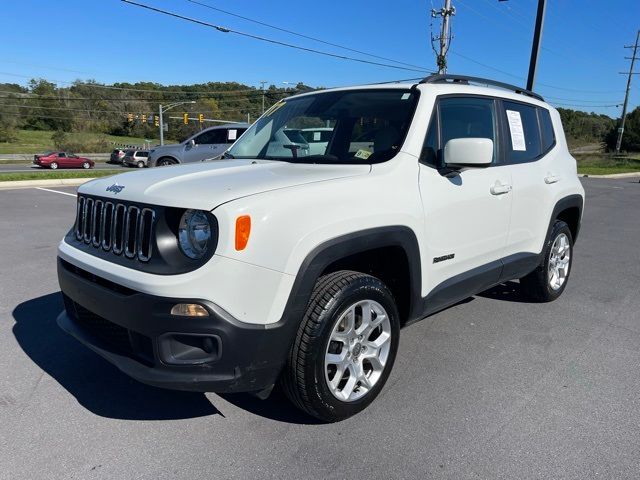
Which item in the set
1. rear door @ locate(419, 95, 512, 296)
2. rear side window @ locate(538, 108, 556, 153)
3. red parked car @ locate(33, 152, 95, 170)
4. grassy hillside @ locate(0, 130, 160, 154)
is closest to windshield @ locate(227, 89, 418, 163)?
rear door @ locate(419, 95, 512, 296)

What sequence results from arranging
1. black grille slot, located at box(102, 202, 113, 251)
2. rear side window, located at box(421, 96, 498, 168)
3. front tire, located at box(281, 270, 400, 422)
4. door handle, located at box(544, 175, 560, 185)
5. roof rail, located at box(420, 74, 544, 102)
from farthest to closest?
door handle, located at box(544, 175, 560, 185) < roof rail, located at box(420, 74, 544, 102) < rear side window, located at box(421, 96, 498, 168) < black grille slot, located at box(102, 202, 113, 251) < front tire, located at box(281, 270, 400, 422)

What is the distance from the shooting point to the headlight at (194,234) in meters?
2.29

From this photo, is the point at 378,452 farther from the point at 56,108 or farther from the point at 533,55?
the point at 56,108

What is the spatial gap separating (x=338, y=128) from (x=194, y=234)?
161 centimetres

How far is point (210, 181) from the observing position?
2619 mm

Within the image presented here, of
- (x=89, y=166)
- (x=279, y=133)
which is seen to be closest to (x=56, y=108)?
(x=89, y=166)

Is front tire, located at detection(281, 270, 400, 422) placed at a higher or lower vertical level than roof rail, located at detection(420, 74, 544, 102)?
lower

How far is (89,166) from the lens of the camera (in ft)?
142

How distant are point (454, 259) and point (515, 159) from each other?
123cm

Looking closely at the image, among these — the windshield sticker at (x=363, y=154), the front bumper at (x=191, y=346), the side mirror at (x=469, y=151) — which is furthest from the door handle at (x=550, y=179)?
the front bumper at (x=191, y=346)

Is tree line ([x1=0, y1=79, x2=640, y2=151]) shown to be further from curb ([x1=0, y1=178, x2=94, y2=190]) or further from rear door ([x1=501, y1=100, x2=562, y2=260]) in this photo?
rear door ([x1=501, y1=100, x2=562, y2=260])

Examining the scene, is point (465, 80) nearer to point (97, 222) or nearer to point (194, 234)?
point (194, 234)

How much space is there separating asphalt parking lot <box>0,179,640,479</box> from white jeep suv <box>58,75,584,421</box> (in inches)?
11.7

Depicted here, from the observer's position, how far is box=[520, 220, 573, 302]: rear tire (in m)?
4.58
